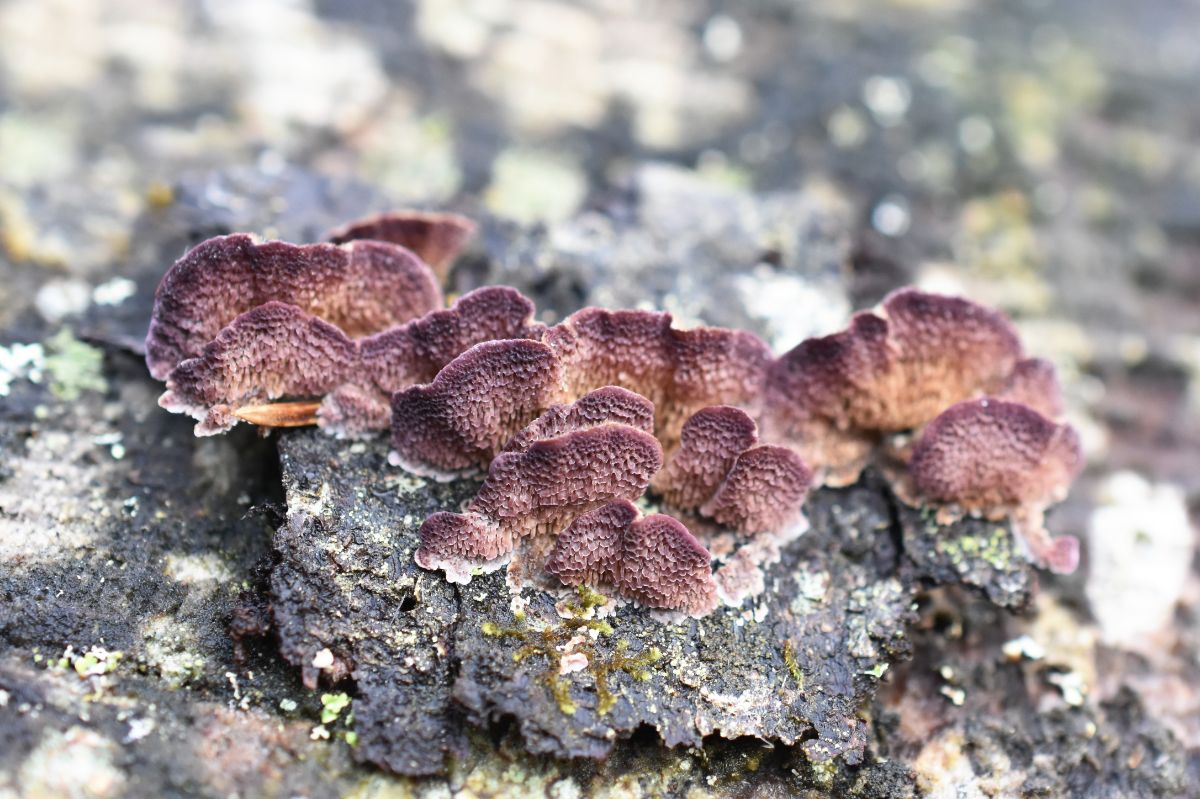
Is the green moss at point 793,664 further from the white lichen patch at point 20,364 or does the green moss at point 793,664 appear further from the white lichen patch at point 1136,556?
the white lichen patch at point 20,364

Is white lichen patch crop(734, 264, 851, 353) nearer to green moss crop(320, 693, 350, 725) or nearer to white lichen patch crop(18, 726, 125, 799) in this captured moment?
green moss crop(320, 693, 350, 725)

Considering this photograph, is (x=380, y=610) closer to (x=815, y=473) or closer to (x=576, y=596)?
(x=576, y=596)

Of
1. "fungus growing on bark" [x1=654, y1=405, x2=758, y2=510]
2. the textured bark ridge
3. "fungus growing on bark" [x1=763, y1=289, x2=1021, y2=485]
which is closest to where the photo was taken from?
the textured bark ridge

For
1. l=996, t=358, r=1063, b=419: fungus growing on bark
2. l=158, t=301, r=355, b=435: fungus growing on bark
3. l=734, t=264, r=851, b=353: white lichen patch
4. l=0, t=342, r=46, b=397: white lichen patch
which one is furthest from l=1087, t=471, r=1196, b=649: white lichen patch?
l=0, t=342, r=46, b=397: white lichen patch

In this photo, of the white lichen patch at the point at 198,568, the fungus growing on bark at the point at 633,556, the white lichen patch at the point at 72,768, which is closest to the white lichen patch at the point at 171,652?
the white lichen patch at the point at 198,568

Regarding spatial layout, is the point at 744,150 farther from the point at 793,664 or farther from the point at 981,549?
the point at 793,664

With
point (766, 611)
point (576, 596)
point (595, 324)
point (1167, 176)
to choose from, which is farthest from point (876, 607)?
point (1167, 176)
